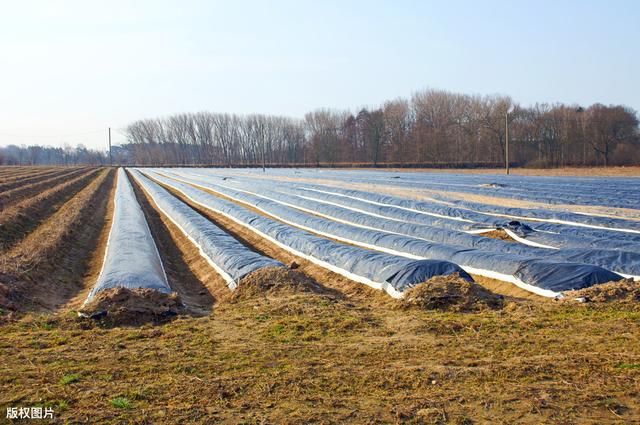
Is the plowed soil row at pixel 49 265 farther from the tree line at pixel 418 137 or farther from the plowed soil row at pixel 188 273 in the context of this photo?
the tree line at pixel 418 137

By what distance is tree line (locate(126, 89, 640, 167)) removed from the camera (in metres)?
57.1

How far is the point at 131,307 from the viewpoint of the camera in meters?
7.29

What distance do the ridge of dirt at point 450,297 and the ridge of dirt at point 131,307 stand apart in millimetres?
3301

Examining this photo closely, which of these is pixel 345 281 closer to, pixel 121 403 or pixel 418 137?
pixel 121 403

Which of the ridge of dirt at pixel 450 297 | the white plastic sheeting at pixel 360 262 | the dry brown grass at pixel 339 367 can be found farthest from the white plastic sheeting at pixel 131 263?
the ridge of dirt at pixel 450 297

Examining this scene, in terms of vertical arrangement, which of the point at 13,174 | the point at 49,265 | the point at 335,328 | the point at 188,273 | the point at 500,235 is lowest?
the point at 188,273

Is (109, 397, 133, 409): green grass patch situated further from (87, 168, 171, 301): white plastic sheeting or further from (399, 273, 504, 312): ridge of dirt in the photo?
(399, 273, 504, 312): ridge of dirt

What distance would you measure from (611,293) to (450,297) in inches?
82.0

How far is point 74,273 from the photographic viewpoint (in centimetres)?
1150

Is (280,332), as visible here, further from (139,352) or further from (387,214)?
(387,214)

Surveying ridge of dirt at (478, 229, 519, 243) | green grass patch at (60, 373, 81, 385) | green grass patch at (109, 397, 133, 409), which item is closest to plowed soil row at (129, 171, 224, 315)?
green grass patch at (60, 373, 81, 385)

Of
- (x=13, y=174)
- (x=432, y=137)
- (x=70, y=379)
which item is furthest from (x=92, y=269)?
(x=432, y=137)

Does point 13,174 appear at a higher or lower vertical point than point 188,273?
higher

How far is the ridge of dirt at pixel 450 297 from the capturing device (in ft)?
23.9
